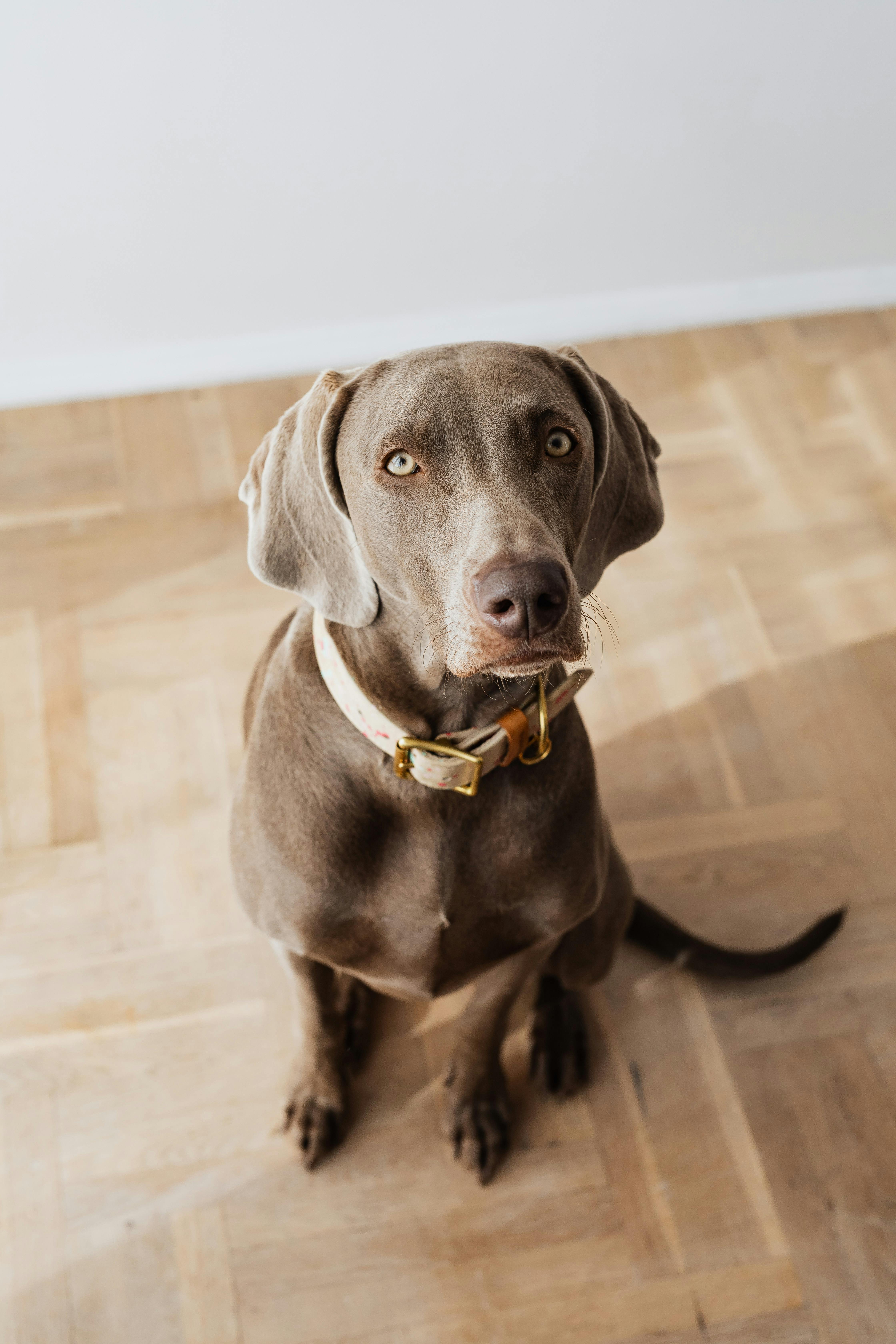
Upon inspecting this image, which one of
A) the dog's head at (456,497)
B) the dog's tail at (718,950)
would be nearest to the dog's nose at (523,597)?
the dog's head at (456,497)

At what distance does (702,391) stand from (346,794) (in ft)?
6.58

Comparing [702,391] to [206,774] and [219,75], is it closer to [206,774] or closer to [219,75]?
[219,75]

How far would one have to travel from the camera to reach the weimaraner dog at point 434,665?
1135 millimetres

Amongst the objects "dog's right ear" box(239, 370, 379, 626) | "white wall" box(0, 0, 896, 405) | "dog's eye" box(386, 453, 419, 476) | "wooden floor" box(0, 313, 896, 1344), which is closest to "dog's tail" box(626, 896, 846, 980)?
"wooden floor" box(0, 313, 896, 1344)

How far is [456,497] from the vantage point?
1139mm

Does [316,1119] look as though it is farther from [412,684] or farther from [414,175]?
[414,175]

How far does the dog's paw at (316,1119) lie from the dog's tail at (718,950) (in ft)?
2.03

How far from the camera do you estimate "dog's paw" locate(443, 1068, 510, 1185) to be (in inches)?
72.1

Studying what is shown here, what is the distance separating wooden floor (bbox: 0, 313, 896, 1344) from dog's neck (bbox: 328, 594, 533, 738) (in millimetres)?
906

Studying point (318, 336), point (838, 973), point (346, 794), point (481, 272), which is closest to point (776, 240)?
point (481, 272)

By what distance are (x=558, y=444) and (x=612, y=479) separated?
146 millimetres

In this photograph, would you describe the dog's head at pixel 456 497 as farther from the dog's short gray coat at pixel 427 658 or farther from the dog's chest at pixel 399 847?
the dog's chest at pixel 399 847

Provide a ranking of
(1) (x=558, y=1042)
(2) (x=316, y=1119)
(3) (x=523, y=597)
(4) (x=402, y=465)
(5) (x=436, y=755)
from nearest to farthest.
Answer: (3) (x=523, y=597) < (4) (x=402, y=465) < (5) (x=436, y=755) < (2) (x=316, y=1119) < (1) (x=558, y=1042)

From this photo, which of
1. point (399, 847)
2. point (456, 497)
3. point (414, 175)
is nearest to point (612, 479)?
point (456, 497)
